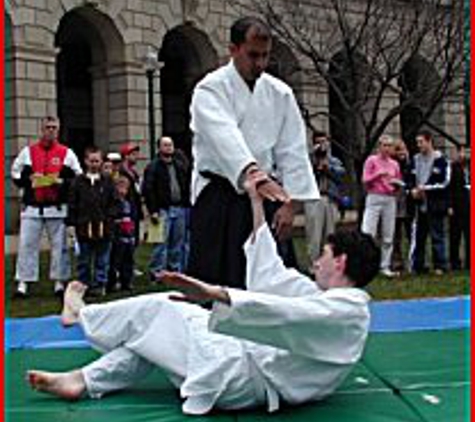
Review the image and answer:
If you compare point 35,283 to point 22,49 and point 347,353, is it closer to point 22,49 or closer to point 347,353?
point 347,353

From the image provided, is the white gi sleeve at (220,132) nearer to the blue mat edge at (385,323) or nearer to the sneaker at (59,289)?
the blue mat edge at (385,323)

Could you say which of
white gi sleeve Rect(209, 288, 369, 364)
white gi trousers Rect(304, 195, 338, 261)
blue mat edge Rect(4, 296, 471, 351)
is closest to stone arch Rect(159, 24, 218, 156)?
white gi trousers Rect(304, 195, 338, 261)

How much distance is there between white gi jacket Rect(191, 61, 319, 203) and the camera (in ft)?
13.0

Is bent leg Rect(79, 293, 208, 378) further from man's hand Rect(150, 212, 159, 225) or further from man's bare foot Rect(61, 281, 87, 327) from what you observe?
man's hand Rect(150, 212, 159, 225)

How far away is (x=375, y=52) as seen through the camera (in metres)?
16.9

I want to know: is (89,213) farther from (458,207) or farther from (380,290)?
(458,207)

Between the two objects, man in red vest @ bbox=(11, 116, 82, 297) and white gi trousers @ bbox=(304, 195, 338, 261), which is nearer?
man in red vest @ bbox=(11, 116, 82, 297)

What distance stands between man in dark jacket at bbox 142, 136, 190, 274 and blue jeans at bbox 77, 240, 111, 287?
0.69 metres

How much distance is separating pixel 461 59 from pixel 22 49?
27.9ft

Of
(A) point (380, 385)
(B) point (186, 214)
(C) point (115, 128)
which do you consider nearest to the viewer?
(A) point (380, 385)

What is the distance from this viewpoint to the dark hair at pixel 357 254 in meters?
3.53

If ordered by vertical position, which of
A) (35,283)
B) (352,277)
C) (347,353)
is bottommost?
(35,283)

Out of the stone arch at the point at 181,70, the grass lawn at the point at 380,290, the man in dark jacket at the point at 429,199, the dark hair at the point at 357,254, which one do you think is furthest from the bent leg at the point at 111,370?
the stone arch at the point at 181,70

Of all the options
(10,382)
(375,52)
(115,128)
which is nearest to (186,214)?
(10,382)
